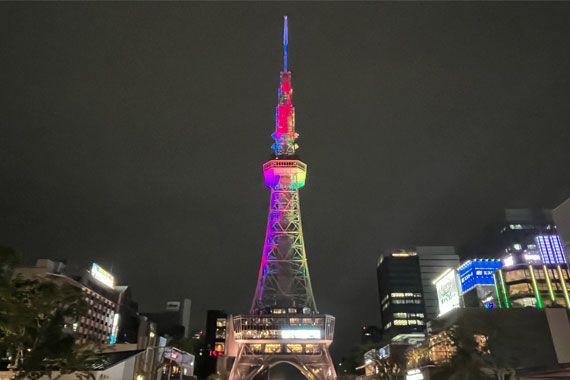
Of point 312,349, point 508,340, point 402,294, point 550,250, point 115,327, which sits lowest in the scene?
point 508,340

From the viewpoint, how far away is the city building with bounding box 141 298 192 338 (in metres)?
142

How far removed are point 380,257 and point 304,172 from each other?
8140 centimetres

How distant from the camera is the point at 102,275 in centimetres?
10206

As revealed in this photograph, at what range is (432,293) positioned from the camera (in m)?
152

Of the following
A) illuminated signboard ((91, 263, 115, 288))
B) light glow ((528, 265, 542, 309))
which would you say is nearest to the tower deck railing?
illuminated signboard ((91, 263, 115, 288))

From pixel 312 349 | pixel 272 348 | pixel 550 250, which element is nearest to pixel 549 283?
pixel 550 250

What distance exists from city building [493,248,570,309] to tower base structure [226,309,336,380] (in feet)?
126

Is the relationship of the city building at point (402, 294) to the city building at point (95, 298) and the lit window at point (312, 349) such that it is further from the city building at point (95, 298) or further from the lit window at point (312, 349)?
the city building at point (95, 298)

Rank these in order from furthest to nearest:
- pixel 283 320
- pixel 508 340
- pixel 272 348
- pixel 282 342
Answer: pixel 272 348 → pixel 282 342 → pixel 283 320 → pixel 508 340

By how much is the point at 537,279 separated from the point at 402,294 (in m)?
92.4

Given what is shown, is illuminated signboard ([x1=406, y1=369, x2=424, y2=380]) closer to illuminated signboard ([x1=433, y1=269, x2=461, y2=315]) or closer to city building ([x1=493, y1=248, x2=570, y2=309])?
city building ([x1=493, y1=248, x2=570, y2=309])

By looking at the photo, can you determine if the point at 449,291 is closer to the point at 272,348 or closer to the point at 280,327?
the point at 280,327

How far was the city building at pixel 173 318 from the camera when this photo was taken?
466 ft

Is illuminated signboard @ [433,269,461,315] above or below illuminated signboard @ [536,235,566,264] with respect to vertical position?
below
